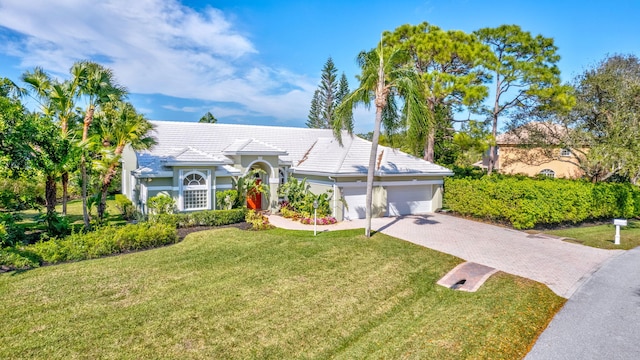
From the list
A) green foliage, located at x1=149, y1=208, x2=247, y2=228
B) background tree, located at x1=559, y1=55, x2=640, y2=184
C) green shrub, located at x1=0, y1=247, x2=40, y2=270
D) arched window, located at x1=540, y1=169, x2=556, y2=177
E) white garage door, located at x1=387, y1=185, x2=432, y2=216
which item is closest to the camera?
green shrub, located at x1=0, y1=247, x2=40, y2=270

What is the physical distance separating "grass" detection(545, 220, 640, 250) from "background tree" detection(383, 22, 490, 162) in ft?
28.5

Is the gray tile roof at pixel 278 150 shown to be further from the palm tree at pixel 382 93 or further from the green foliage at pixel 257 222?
the palm tree at pixel 382 93

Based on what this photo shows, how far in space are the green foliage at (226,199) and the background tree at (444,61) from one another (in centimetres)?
1160

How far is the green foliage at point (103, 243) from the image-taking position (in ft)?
39.2

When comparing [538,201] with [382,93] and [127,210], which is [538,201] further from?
[127,210]

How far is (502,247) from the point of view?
14273mm

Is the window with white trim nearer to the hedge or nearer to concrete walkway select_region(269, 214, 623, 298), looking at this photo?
the hedge

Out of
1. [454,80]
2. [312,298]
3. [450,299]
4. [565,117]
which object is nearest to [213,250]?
[312,298]

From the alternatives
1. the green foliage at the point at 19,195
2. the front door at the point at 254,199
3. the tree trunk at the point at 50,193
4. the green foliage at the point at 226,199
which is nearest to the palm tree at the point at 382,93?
the green foliage at the point at 226,199

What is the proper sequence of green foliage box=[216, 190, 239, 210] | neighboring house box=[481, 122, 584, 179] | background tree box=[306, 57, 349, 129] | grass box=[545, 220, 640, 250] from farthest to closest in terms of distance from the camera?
background tree box=[306, 57, 349, 129], neighboring house box=[481, 122, 584, 179], green foliage box=[216, 190, 239, 210], grass box=[545, 220, 640, 250]

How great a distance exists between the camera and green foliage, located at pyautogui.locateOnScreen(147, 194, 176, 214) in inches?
666

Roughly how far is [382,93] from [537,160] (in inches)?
865

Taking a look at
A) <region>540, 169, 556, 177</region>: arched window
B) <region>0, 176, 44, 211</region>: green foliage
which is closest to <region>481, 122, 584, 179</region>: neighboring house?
<region>540, 169, 556, 177</region>: arched window

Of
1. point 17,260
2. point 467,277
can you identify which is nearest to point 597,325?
point 467,277
